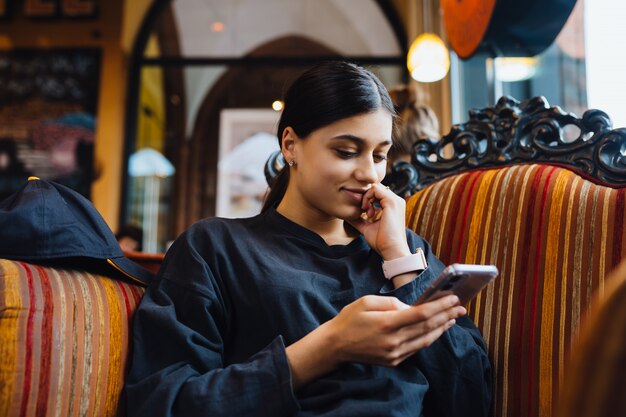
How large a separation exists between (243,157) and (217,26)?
1143mm

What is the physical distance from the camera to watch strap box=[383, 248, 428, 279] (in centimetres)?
122

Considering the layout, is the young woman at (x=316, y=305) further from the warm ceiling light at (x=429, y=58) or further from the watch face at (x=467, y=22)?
the warm ceiling light at (x=429, y=58)

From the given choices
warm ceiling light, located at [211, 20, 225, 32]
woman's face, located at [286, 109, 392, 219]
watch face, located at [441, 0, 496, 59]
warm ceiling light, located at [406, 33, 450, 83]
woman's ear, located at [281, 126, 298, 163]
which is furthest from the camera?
warm ceiling light, located at [211, 20, 225, 32]

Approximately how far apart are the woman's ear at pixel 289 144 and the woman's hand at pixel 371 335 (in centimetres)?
44

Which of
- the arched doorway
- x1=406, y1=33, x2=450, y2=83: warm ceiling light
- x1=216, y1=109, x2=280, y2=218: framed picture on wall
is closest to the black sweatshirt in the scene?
x1=406, y1=33, x2=450, y2=83: warm ceiling light

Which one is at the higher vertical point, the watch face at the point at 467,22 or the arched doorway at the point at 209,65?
the arched doorway at the point at 209,65

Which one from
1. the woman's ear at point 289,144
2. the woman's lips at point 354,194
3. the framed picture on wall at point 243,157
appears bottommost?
the woman's lips at point 354,194

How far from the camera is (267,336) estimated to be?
1178mm

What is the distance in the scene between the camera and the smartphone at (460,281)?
2.96 feet

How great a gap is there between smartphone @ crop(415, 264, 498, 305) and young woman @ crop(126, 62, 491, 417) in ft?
0.08

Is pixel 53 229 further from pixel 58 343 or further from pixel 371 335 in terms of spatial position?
pixel 371 335

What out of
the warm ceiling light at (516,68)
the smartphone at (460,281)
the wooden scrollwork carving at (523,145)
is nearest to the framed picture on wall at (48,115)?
the warm ceiling light at (516,68)

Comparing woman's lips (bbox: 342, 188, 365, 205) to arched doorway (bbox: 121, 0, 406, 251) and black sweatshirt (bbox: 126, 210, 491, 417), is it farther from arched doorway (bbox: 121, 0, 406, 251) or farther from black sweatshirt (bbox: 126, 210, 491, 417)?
arched doorway (bbox: 121, 0, 406, 251)

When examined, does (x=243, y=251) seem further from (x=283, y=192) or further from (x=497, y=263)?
(x=497, y=263)
